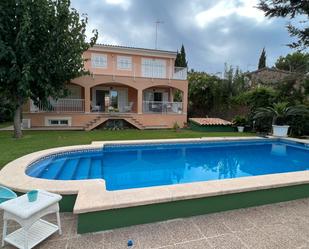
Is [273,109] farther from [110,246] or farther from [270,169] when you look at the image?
[110,246]

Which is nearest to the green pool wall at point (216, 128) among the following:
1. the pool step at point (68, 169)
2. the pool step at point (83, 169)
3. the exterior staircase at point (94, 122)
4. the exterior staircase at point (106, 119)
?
the exterior staircase at point (106, 119)

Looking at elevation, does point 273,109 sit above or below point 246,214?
above

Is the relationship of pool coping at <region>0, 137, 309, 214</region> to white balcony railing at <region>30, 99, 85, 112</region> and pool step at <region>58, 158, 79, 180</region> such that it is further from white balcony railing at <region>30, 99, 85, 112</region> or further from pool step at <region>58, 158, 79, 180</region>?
white balcony railing at <region>30, 99, 85, 112</region>

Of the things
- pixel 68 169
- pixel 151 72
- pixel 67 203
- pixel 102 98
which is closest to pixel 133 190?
pixel 67 203

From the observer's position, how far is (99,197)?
3594 millimetres

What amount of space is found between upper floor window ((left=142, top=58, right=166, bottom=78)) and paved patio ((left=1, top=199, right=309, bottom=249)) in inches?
649

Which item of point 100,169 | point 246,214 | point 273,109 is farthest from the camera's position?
point 273,109

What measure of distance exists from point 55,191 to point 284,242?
373 cm

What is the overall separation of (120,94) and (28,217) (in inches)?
712

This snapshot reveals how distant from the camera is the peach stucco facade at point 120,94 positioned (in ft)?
52.1

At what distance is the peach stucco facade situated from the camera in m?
15.9

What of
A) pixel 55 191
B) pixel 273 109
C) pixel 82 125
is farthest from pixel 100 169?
pixel 273 109

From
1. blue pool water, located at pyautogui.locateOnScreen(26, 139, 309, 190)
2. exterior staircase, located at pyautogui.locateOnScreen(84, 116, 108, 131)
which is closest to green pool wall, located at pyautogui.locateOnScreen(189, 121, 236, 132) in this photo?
blue pool water, located at pyautogui.locateOnScreen(26, 139, 309, 190)

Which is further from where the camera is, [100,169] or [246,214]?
[100,169]
